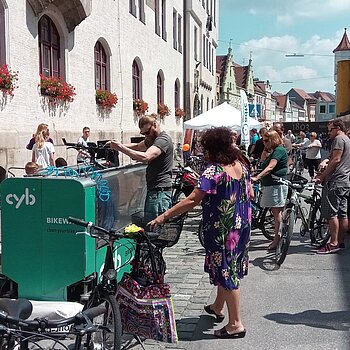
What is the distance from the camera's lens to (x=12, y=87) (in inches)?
476

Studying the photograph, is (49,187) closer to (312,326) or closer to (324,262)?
(312,326)

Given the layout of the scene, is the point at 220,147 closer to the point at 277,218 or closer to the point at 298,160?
the point at 277,218

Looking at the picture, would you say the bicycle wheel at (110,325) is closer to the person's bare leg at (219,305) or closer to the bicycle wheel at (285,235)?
the person's bare leg at (219,305)

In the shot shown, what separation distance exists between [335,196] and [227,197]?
3543 mm

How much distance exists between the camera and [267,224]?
332 inches

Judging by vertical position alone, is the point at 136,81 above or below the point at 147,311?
above

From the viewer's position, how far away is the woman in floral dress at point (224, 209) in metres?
4.20

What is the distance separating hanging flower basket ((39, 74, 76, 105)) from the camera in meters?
13.9

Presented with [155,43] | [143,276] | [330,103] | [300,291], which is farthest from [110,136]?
[330,103]

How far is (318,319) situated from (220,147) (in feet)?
6.35

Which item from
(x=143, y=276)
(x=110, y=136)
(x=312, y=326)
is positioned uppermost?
(x=110, y=136)

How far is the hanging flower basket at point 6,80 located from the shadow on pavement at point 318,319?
884cm

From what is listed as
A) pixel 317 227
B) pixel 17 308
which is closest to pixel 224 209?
pixel 17 308

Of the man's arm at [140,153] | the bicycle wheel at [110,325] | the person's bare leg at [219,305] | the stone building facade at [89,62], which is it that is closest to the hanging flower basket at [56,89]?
the stone building facade at [89,62]
